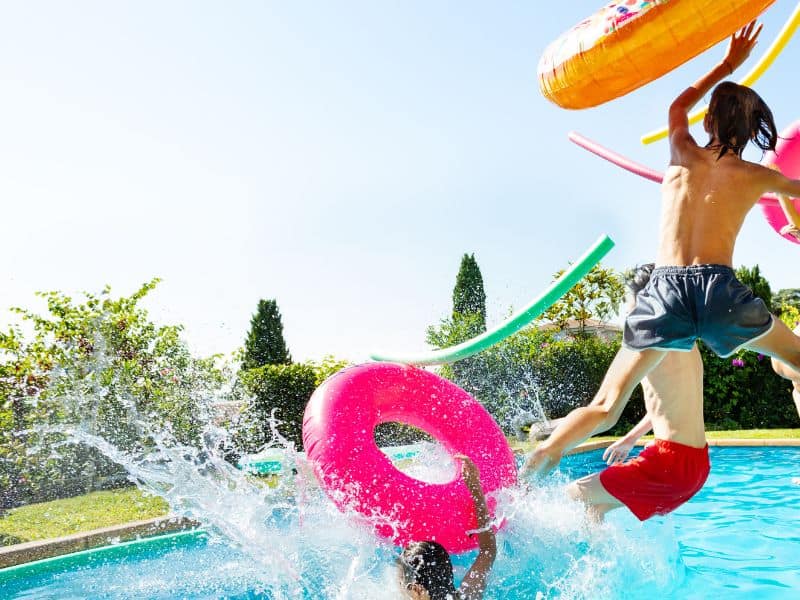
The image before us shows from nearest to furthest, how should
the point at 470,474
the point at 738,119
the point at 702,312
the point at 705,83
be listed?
the point at 702,312 < the point at 738,119 < the point at 705,83 < the point at 470,474

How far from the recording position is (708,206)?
2.77 m

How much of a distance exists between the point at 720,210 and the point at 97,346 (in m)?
7.85

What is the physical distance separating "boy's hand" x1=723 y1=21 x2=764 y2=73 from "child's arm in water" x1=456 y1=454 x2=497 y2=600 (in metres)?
2.04

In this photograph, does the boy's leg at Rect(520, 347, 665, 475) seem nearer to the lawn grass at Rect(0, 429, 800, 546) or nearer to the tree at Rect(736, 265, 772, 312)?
the lawn grass at Rect(0, 429, 800, 546)

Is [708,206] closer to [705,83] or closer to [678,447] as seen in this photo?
[705,83]

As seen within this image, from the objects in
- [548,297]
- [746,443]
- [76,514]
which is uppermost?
[548,297]

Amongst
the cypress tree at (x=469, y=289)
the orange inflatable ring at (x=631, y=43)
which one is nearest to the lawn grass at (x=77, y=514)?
the orange inflatable ring at (x=631, y=43)

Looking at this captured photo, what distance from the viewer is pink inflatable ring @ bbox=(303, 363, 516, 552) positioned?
3.42 m

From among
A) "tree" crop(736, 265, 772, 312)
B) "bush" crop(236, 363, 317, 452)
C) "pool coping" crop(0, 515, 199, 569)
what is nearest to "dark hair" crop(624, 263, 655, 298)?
"pool coping" crop(0, 515, 199, 569)

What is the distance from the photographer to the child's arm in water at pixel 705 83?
9.58 feet

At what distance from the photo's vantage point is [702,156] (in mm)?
2836

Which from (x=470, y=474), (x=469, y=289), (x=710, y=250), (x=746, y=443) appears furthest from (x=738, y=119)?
(x=469, y=289)

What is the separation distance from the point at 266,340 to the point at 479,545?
19.3 meters

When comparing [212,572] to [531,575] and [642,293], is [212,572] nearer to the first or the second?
[531,575]
